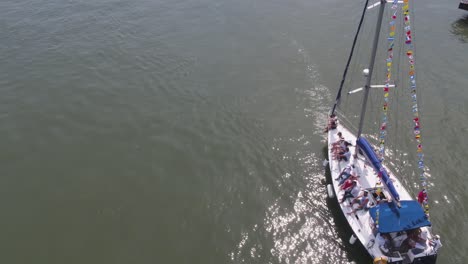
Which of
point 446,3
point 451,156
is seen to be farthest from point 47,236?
point 446,3

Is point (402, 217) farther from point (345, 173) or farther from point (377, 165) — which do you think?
point (345, 173)

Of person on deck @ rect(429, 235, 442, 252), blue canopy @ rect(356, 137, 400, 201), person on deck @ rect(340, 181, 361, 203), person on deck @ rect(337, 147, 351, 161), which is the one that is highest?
blue canopy @ rect(356, 137, 400, 201)

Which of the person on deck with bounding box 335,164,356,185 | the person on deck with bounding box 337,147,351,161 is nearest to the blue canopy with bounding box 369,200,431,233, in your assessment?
the person on deck with bounding box 335,164,356,185

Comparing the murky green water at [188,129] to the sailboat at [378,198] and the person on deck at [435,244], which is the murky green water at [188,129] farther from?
the person on deck at [435,244]

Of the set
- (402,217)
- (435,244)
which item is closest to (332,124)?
(402,217)

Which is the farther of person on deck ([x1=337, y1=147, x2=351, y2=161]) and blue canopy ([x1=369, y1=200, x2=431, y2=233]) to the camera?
person on deck ([x1=337, y1=147, x2=351, y2=161])

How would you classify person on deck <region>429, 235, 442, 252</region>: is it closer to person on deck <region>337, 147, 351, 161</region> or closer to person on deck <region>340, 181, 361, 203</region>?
person on deck <region>340, 181, 361, 203</region>

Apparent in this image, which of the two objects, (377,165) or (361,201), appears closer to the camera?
(361,201)
